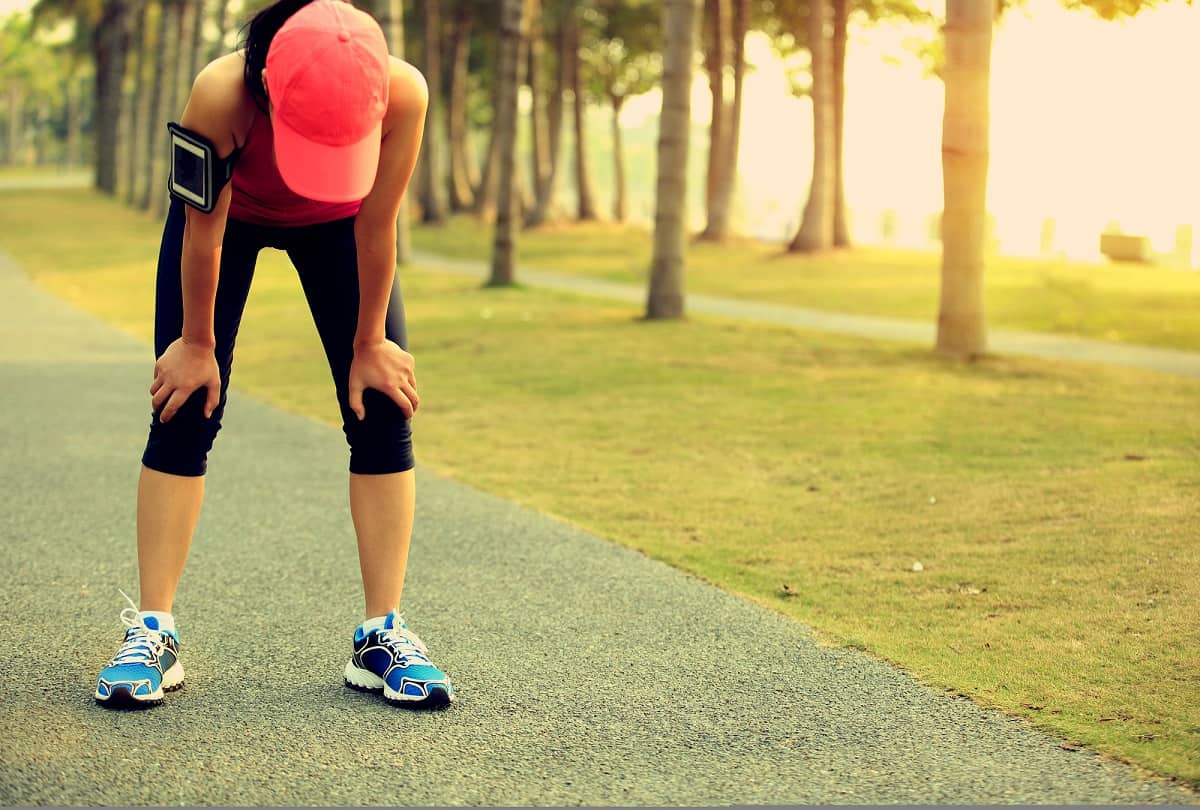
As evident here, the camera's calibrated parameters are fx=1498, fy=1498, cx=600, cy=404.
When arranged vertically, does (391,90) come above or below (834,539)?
above

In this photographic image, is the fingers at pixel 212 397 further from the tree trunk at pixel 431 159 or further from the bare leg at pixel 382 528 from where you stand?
the tree trunk at pixel 431 159

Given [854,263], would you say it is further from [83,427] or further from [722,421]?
[83,427]

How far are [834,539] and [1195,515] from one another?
59.7 inches

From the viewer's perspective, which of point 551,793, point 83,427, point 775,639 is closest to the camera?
point 551,793

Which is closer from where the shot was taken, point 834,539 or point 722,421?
point 834,539

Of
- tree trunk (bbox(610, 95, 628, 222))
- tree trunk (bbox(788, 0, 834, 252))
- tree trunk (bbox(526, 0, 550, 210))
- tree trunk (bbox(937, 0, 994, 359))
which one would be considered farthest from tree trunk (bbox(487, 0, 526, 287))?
tree trunk (bbox(610, 95, 628, 222))

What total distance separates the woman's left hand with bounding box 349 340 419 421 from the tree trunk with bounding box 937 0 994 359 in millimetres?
8571

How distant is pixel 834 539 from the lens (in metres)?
5.98

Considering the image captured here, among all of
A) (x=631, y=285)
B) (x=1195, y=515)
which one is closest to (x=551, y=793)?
(x=1195, y=515)

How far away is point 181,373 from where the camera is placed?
11.7ft

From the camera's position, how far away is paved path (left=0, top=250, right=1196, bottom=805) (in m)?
3.14

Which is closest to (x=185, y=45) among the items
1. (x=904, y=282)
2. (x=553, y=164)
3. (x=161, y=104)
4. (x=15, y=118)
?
(x=161, y=104)

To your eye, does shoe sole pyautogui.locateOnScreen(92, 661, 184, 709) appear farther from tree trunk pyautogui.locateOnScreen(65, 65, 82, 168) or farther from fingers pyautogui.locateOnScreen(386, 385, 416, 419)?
tree trunk pyautogui.locateOnScreen(65, 65, 82, 168)

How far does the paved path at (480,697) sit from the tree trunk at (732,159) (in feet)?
83.5
